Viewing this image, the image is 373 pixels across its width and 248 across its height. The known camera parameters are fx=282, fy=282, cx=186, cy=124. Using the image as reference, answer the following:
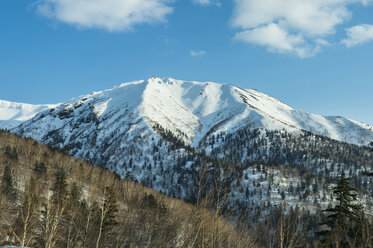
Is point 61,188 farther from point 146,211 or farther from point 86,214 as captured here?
point 146,211

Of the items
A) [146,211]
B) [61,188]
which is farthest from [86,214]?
[146,211]

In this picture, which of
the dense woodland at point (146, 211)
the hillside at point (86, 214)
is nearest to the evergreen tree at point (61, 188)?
the hillside at point (86, 214)

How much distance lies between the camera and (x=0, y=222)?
1575 inches

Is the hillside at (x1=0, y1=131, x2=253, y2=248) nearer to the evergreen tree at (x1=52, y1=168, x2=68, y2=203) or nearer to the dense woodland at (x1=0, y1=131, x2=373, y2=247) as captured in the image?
the evergreen tree at (x1=52, y1=168, x2=68, y2=203)

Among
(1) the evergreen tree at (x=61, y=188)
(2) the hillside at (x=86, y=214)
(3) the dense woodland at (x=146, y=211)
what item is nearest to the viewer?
(3) the dense woodland at (x=146, y=211)

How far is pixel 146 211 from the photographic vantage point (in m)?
40.2

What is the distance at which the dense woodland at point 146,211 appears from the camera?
12352 millimetres

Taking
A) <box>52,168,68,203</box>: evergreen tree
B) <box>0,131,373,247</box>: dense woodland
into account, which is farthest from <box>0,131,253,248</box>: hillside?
<box>0,131,373,247</box>: dense woodland

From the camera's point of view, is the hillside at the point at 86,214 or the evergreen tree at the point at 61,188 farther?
the evergreen tree at the point at 61,188

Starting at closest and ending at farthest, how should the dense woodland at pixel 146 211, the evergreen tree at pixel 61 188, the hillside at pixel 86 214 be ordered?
1. the dense woodland at pixel 146 211
2. the hillside at pixel 86 214
3. the evergreen tree at pixel 61 188

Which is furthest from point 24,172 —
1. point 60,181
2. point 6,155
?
point 60,181

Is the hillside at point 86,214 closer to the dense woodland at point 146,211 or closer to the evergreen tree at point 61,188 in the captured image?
the evergreen tree at point 61,188

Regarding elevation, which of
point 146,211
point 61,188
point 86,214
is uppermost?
point 61,188

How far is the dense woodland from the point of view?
12.4 metres
